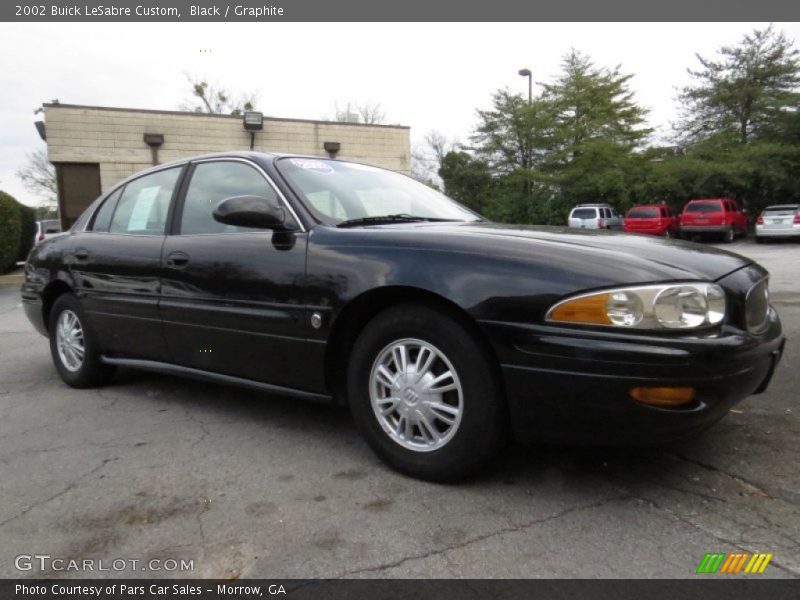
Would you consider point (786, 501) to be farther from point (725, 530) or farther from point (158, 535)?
point (158, 535)

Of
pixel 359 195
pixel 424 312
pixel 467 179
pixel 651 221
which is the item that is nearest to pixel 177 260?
pixel 359 195

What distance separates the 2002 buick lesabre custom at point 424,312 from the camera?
2.29 metres

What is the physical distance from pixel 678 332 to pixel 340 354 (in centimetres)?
150

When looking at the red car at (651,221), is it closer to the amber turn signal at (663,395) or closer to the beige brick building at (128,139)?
the beige brick building at (128,139)

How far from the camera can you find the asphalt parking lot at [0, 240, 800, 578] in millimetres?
2137

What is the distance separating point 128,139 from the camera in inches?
865

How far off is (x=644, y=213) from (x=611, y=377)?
80.2 ft

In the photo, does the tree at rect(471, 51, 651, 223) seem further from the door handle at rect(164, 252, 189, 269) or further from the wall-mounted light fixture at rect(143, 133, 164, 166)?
the door handle at rect(164, 252, 189, 269)

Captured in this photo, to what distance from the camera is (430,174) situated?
156 ft

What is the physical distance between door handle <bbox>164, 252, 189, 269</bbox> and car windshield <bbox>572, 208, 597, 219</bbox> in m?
23.8

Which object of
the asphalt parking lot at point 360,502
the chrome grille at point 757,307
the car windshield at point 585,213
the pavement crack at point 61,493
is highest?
the car windshield at point 585,213

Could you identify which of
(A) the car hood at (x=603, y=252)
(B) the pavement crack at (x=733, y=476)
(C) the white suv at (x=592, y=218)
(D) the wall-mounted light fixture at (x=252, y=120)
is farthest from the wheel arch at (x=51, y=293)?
(C) the white suv at (x=592, y=218)
